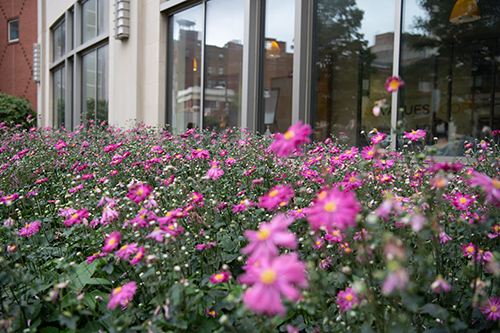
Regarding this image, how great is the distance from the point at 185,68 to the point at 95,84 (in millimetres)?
4127

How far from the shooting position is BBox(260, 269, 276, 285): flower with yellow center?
67 centimetres

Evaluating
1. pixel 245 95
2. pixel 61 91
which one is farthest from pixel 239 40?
pixel 61 91

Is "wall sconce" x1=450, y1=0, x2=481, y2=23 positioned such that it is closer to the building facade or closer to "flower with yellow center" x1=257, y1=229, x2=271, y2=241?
the building facade

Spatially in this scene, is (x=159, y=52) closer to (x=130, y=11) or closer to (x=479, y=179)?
(x=130, y=11)

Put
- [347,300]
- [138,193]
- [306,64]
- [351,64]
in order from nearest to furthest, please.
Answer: [347,300]
[138,193]
[306,64]
[351,64]

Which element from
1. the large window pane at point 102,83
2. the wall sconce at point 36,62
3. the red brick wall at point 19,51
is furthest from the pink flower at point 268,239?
the red brick wall at point 19,51

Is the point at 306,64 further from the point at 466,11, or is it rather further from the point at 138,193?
the point at 138,193

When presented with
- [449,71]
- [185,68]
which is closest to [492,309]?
[185,68]

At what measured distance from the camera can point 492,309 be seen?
1.17 metres

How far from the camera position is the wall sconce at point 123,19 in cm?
693

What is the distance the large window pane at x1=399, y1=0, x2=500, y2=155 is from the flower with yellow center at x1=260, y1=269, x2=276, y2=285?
4889mm

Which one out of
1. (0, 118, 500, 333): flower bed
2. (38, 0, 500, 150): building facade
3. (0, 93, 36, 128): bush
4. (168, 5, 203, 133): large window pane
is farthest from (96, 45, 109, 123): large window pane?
(0, 118, 500, 333): flower bed

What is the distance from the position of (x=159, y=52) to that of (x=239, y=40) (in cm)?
180

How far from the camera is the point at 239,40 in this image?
18.2ft
